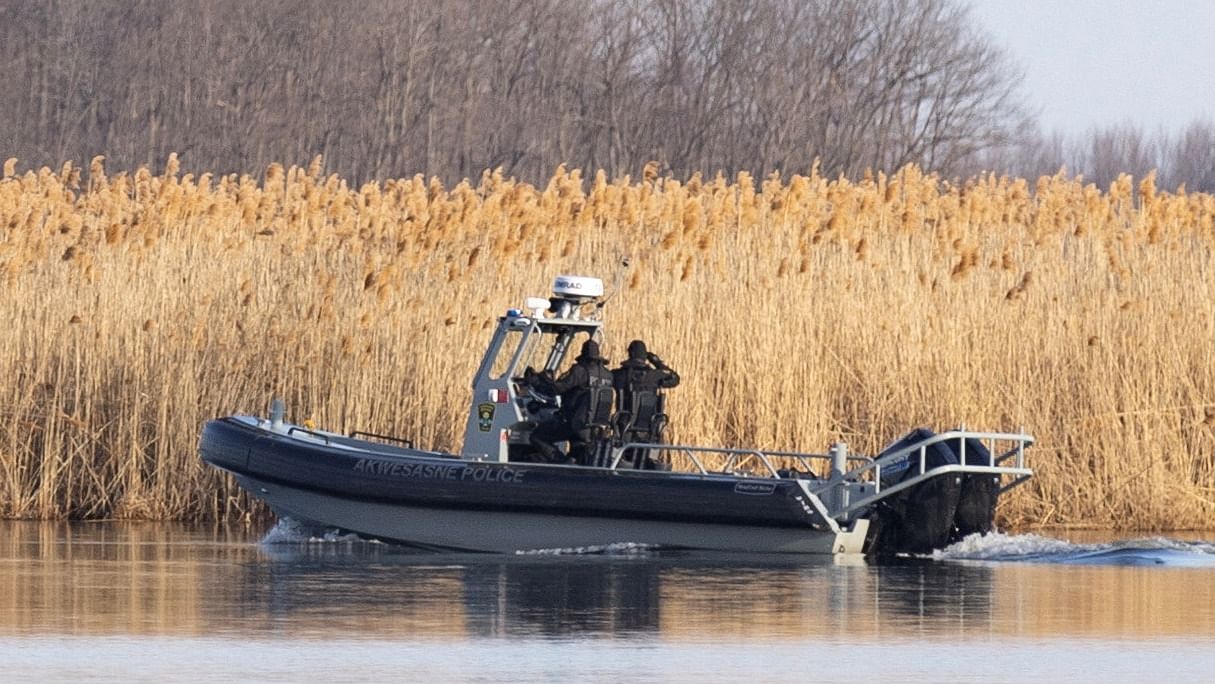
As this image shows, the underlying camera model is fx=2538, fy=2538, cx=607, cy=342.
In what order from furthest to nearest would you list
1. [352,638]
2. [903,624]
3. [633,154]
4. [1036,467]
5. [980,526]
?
[633,154]
[1036,467]
[980,526]
[903,624]
[352,638]

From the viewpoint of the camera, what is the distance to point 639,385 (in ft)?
45.8

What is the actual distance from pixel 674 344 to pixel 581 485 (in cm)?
267

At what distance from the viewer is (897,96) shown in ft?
160

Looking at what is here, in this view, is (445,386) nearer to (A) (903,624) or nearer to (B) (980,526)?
(B) (980,526)

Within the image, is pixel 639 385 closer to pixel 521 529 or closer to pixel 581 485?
pixel 581 485

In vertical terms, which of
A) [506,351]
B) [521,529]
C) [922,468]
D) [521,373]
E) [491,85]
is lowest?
[521,529]

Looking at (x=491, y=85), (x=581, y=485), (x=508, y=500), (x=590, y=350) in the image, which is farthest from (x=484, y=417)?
(x=491, y=85)

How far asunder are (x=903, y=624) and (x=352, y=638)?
2299 mm

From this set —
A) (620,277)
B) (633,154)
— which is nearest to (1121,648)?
(620,277)

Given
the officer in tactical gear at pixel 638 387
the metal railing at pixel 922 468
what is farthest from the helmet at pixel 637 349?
the metal railing at pixel 922 468

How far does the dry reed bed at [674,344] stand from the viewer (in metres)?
15.9

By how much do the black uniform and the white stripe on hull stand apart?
633mm

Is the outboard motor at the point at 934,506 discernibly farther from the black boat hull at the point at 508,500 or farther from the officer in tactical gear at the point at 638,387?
the officer in tactical gear at the point at 638,387

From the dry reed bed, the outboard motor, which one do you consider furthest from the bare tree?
the outboard motor
